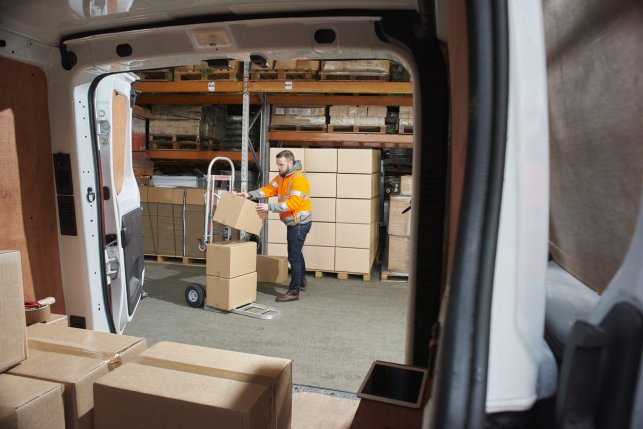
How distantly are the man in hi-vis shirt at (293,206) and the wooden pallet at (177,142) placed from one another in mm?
2155

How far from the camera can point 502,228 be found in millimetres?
729

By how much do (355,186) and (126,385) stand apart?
522cm

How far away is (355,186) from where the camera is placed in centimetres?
655

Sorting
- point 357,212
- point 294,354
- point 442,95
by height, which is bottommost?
point 294,354

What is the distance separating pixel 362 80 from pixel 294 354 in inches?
159

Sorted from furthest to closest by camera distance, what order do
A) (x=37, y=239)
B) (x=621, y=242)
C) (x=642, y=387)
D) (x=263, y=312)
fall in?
(x=263, y=312), (x=37, y=239), (x=621, y=242), (x=642, y=387)

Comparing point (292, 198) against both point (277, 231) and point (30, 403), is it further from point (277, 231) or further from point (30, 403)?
point (30, 403)

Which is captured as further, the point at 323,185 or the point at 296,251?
the point at 323,185

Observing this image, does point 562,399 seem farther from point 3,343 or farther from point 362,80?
point 362,80

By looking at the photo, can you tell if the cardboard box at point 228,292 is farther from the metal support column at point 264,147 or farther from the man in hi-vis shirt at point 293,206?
the metal support column at point 264,147

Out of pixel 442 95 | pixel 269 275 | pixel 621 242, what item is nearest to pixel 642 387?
pixel 621 242

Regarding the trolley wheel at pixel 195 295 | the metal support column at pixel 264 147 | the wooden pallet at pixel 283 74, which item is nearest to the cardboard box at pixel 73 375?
the trolley wheel at pixel 195 295

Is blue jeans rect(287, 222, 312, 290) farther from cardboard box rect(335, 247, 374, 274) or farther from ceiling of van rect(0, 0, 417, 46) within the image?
ceiling of van rect(0, 0, 417, 46)

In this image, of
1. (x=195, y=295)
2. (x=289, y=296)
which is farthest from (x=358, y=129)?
(x=195, y=295)
